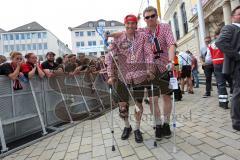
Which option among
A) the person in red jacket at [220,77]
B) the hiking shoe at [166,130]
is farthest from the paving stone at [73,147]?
the person in red jacket at [220,77]

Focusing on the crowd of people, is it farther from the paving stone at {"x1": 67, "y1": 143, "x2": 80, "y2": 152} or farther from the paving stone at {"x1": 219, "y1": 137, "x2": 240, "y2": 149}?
the paving stone at {"x1": 67, "y1": 143, "x2": 80, "y2": 152}

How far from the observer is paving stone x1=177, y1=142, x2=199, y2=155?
10.3 ft

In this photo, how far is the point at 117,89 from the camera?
13.3 feet

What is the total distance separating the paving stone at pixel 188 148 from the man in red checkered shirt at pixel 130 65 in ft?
2.12

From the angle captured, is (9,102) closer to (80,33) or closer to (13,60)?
(13,60)

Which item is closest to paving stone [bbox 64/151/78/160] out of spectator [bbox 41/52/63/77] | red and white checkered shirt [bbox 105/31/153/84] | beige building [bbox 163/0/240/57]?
red and white checkered shirt [bbox 105/31/153/84]

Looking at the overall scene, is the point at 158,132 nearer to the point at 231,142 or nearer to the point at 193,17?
the point at 231,142

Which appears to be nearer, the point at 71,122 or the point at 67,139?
the point at 67,139

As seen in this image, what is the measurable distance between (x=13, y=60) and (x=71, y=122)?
6.76ft

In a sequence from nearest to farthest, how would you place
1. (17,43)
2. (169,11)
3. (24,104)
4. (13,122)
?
1. (13,122)
2. (24,104)
3. (169,11)
4. (17,43)

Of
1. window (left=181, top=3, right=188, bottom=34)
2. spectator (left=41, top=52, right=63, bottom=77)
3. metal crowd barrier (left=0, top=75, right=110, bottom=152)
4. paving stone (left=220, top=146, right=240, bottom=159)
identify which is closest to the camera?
paving stone (left=220, top=146, right=240, bottom=159)

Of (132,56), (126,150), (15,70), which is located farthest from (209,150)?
(15,70)

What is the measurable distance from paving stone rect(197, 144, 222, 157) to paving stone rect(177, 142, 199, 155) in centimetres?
9

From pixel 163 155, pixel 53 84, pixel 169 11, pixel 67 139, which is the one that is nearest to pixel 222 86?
pixel 163 155
